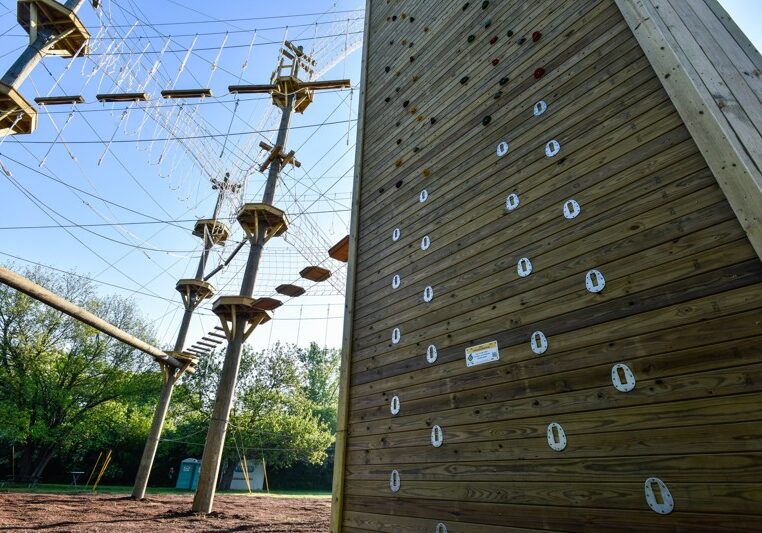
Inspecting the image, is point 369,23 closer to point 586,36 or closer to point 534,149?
point 586,36

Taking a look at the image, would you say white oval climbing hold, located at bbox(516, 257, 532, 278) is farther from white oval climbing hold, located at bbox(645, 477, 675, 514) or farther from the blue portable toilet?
the blue portable toilet

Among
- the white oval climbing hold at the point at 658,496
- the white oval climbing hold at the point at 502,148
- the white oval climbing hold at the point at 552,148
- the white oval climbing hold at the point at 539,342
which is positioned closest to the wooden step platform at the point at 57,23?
the white oval climbing hold at the point at 502,148

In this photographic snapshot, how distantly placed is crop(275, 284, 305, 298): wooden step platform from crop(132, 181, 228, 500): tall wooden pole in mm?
4406

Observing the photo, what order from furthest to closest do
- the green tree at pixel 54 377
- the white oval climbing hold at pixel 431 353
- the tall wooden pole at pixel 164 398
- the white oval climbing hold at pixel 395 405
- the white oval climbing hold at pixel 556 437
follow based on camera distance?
the green tree at pixel 54 377, the tall wooden pole at pixel 164 398, the white oval climbing hold at pixel 395 405, the white oval climbing hold at pixel 431 353, the white oval climbing hold at pixel 556 437

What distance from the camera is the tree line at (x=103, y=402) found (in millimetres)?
14539

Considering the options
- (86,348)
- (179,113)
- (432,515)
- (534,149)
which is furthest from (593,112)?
(86,348)

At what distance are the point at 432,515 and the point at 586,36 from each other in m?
3.45

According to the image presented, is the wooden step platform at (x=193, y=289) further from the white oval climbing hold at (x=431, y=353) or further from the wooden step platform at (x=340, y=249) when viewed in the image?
the white oval climbing hold at (x=431, y=353)

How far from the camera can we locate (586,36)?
2.78 m

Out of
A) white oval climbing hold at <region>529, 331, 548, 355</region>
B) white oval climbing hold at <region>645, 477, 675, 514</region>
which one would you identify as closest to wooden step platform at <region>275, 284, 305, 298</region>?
white oval climbing hold at <region>529, 331, 548, 355</region>

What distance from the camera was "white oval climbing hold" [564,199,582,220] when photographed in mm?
2312

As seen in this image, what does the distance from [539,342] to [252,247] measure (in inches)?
293

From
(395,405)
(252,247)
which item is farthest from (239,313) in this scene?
(395,405)

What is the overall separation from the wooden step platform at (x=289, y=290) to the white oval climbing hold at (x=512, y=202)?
5.76 metres
